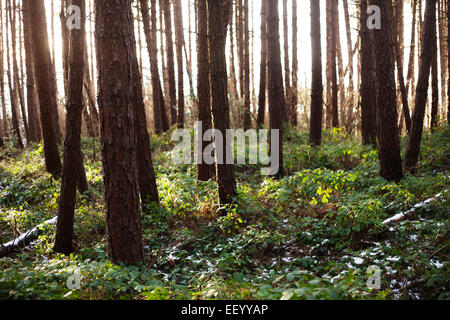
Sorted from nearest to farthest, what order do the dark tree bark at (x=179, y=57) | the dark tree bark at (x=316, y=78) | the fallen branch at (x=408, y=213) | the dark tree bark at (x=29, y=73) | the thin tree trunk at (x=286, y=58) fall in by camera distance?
the fallen branch at (x=408, y=213) < the dark tree bark at (x=316, y=78) < the dark tree bark at (x=29, y=73) < the dark tree bark at (x=179, y=57) < the thin tree trunk at (x=286, y=58)

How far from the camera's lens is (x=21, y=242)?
226 inches

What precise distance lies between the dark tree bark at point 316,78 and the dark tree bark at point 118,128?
874cm

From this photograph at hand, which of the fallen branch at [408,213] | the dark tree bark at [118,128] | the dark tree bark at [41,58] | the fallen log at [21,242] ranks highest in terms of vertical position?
the dark tree bark at [41,58]

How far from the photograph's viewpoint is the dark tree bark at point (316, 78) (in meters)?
11.8

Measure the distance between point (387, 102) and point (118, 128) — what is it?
5578mm

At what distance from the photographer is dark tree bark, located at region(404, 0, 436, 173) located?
721cm

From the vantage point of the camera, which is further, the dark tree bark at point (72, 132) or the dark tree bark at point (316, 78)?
the dark tree bark at point (316, 78)

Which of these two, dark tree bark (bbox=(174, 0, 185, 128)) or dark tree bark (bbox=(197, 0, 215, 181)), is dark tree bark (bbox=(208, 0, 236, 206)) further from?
dark tree bark (bbox=(174, 0, 185, 128))

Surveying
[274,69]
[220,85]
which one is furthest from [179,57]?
[220,85]

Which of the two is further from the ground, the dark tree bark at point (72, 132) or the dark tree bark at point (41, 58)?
the dark tree bark at point (41, 58)

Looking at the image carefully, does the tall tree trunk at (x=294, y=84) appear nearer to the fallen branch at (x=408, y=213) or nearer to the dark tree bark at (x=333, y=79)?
the dark tree bark at (x=333, y=79)

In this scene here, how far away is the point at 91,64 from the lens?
87.0ft

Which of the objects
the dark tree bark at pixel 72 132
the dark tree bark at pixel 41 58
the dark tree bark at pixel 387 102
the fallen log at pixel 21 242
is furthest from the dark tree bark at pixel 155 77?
the fallen log at pixel 21 242
